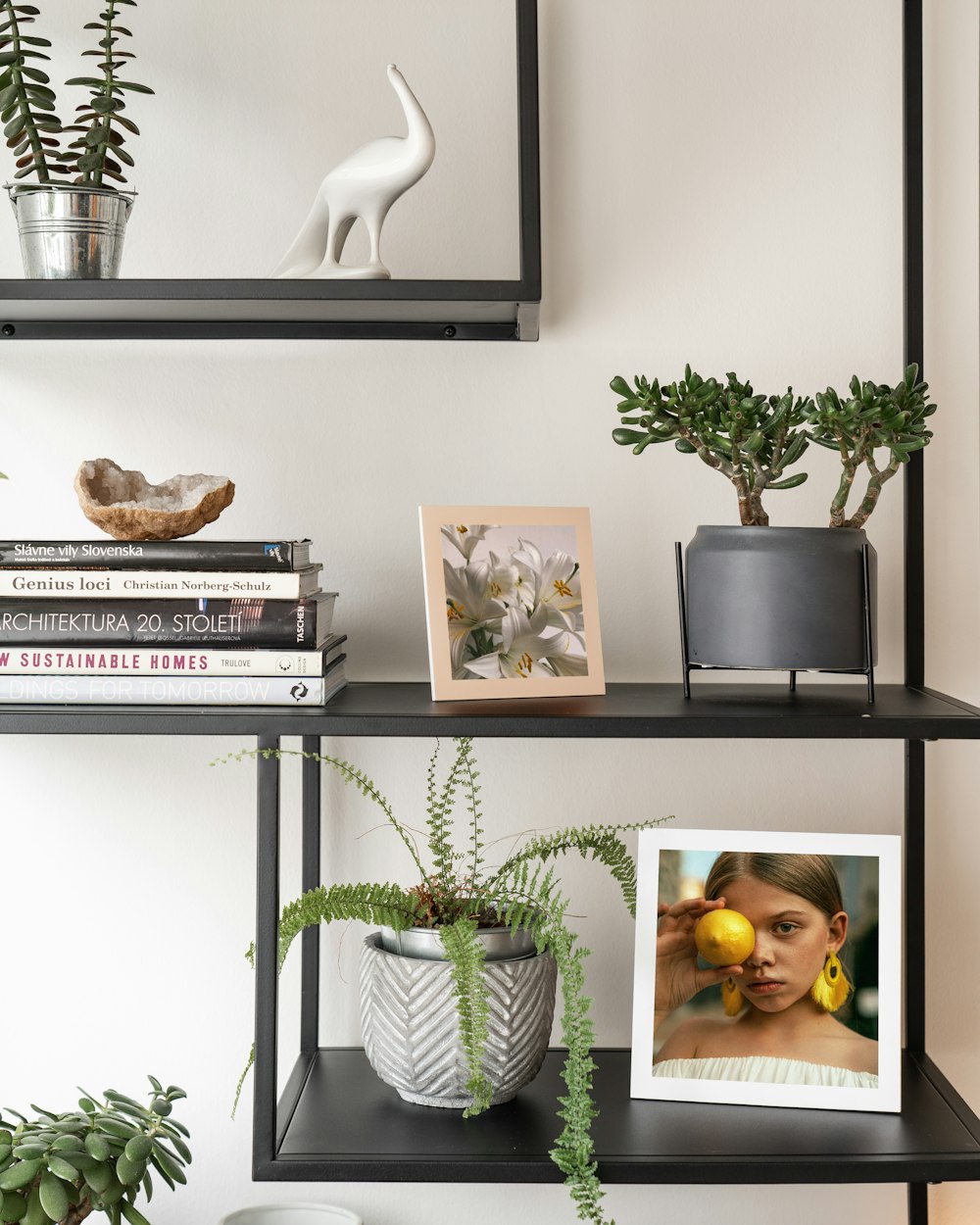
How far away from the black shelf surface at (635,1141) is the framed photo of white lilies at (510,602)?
40 centimetres

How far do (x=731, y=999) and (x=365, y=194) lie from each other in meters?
0.85

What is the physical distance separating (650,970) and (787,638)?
1.15ft

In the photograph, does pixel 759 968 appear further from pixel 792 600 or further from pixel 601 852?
pixel 792 600

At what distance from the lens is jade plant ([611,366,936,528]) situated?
1031mm

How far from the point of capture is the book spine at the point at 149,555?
1.06 meters

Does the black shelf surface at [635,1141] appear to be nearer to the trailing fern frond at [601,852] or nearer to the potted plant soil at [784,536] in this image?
the trailing fern frond at [601,852]

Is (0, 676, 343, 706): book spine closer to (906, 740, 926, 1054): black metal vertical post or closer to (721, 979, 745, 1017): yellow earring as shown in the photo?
(721, 979, 745, 1017): yellow earring

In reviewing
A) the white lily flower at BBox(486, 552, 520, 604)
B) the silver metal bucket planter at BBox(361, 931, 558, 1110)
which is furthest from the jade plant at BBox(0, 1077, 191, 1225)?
the white lily flower at BBox(486, 552, 520, 604)

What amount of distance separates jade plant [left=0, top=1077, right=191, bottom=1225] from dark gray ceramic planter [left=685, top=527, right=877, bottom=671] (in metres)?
0.69

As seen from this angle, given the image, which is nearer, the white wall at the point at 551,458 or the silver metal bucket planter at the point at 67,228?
the silver metal bucket planter at the point at 67,228

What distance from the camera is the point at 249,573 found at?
1055 millimetres

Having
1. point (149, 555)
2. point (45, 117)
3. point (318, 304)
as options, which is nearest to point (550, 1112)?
point (149, 555)

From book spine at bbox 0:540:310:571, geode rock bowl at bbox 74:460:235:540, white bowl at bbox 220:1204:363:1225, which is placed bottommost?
white bowl at bbox 220:1204:363:1225

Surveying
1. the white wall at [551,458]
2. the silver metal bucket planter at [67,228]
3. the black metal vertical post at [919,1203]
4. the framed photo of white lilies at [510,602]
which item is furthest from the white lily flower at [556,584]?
the black metal vertical post at [919,1203]
